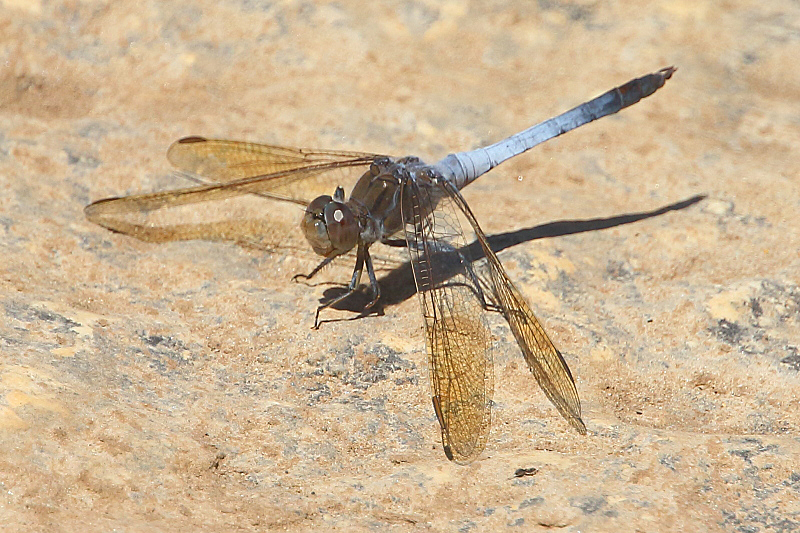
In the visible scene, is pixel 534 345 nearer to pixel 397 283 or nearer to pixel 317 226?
pixel 397 283

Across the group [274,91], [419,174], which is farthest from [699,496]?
[274,91]

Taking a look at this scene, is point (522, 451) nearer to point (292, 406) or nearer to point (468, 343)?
point (468, 343)

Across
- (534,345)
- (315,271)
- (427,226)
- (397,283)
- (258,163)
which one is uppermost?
(258,163)

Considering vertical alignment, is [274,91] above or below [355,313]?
above

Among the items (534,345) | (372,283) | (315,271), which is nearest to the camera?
(534,345)

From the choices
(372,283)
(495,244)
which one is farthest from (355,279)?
(495,244)

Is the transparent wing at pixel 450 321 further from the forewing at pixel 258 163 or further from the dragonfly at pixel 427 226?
the forewing at pixel 258 163

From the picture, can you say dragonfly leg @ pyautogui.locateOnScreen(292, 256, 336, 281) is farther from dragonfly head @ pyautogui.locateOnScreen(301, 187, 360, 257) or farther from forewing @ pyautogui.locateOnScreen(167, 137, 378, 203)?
forewing @ pyautogui.locateOnScreen(167, 137, 378, 203)
